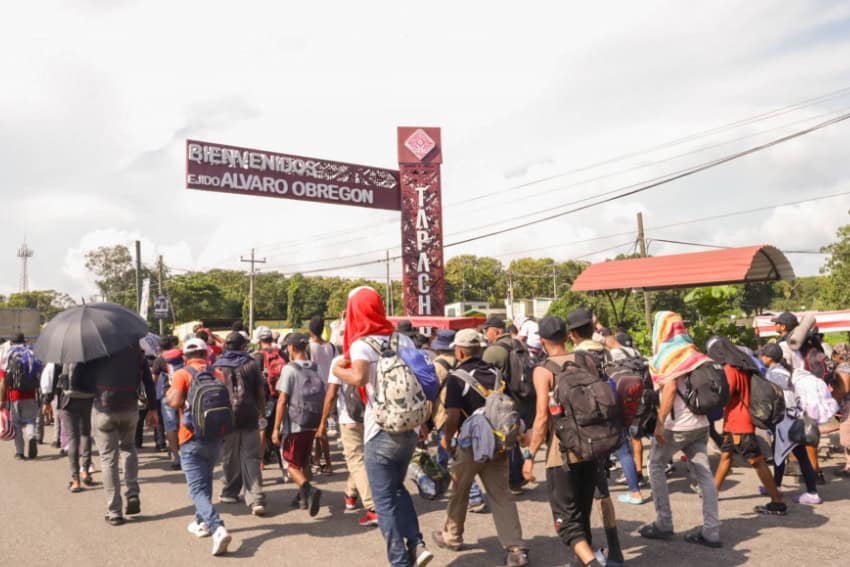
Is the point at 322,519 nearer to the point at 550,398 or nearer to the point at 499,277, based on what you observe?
the point at 550,398

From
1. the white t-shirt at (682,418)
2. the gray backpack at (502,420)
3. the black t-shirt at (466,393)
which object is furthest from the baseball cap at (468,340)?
the white t-shirt at (682,418)

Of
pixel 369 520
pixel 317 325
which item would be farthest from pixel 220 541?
pixel 317 325

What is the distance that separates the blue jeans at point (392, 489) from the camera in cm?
411

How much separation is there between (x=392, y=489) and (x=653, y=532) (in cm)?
246

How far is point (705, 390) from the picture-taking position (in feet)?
15.9

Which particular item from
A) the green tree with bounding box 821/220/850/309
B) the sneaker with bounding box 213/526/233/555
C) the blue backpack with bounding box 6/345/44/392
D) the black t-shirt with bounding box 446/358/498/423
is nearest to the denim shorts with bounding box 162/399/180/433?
the blue backpack with bounding box 6/345/44/392

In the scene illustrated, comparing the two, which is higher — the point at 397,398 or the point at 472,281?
the point at 472,281

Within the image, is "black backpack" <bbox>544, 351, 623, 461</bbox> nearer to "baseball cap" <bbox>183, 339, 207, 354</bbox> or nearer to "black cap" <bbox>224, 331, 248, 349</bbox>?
"baseball cap" <bbox>183, 339, 207, 354</bbox>

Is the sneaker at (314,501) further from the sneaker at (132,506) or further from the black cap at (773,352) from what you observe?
the black cap at (773,352)

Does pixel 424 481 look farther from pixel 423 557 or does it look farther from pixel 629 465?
pixel 629 465

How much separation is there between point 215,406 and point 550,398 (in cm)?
295

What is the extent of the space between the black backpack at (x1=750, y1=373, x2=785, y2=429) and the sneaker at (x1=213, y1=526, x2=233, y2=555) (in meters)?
4.78

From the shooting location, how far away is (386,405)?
13.2ft

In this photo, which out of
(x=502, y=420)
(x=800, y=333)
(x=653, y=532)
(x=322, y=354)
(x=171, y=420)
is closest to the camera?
(x=502, y=420)
